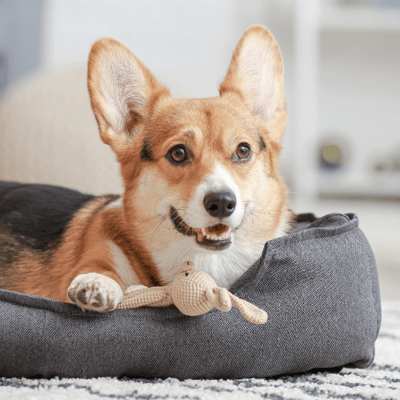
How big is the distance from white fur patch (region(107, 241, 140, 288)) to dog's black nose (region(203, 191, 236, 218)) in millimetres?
315

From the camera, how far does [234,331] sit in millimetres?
949

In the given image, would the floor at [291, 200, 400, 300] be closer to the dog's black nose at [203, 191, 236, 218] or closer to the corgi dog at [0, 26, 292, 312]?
the corgi dog at [0, 26, 292, 312]

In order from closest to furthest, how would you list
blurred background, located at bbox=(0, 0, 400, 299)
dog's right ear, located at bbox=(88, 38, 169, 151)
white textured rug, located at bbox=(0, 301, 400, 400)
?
1. white textured rug, located at bbox=(0, 301, 400, 400)
2. dog's right ear, located at bbox=(88, 38, 169, 151)
3. blurred background, located at bbox=(0, 0, 400, 299)

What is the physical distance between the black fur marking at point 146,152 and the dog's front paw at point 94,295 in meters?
0.42

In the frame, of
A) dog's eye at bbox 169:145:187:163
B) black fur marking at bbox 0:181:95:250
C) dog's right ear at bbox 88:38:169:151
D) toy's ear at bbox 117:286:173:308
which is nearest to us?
toy's ear at bbox 117:286:173:308

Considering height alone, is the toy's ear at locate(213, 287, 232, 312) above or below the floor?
above

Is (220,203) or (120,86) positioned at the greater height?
(120,86)

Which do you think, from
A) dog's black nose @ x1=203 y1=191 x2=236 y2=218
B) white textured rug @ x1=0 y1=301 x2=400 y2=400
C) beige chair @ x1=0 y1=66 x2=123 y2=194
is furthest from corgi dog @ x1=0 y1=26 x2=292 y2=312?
beige chair @ x1=0 y1=66 x2=123 y2=194

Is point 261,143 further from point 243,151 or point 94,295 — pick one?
point 94,295

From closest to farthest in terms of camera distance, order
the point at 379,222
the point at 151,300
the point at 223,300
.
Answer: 1. the point at 223,300
2. the point at 151,300
3. the point at 379,222

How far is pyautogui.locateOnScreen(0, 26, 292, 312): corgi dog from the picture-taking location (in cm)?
113

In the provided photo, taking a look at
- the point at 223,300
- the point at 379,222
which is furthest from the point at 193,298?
the point at 379,222

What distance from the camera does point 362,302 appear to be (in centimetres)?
111

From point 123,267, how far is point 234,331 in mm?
381
